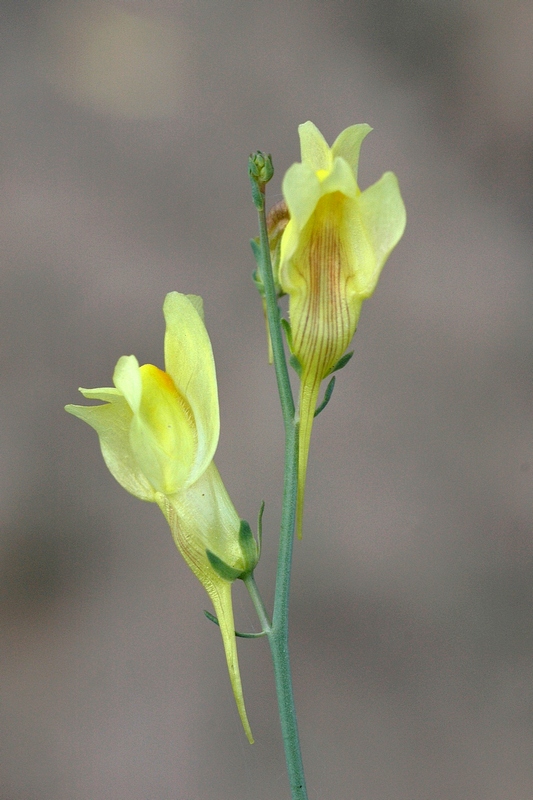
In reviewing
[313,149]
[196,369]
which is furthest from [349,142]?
[196,369]

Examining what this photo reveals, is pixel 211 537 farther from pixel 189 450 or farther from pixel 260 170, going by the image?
pixel 260 170

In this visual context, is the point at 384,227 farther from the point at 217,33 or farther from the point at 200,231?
the point at 217,33

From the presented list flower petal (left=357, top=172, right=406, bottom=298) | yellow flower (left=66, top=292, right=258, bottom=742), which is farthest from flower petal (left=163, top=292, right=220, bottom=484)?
flower petal (left=357, top=172, right=406, bottom=298)

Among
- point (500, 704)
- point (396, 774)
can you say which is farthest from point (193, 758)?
point (500, 704)

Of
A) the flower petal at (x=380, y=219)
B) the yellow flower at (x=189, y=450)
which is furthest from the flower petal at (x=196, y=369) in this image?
the flower petal at (x=380, y=219)

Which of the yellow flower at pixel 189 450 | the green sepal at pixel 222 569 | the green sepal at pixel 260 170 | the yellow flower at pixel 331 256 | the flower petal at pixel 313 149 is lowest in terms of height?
the green sepal at pixel 222 569

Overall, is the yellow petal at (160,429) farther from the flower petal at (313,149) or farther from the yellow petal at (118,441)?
the flower petal at (313,149)

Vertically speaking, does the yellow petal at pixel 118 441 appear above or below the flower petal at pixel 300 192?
below

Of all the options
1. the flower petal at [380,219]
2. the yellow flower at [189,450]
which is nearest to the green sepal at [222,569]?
the yellow flower at [189,450]
